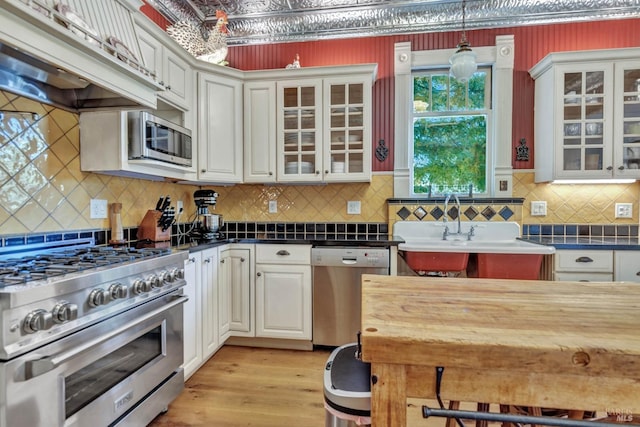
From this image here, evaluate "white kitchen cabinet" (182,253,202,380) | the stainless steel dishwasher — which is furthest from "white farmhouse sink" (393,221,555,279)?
"white kitchen cabinet" (182,253,202,380)

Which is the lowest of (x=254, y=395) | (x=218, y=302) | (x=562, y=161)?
(x=254, y=395)

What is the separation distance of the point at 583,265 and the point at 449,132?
1.54 m

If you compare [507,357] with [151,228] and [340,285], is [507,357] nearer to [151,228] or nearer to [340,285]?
[340,285]

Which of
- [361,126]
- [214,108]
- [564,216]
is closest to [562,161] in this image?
[564,216]

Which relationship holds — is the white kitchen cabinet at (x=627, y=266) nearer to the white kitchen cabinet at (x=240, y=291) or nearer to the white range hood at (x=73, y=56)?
the white kitchen cabinet at (x=240, y=291)

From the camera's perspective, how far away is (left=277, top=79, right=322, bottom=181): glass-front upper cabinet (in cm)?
299

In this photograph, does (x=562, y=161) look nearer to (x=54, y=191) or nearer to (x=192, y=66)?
(x=192, y=66)

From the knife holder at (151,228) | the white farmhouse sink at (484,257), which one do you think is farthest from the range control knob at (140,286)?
the white farmhouse sink at (484,257)

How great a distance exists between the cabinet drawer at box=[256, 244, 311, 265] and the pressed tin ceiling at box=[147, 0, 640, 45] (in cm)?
206

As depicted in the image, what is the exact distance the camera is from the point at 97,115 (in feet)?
6.60

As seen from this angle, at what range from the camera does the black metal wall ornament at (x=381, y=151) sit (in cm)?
324

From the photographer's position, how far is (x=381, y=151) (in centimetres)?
324

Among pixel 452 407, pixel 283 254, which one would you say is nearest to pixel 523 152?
pixel 283 254

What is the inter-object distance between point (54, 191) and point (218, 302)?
1.28 meters
